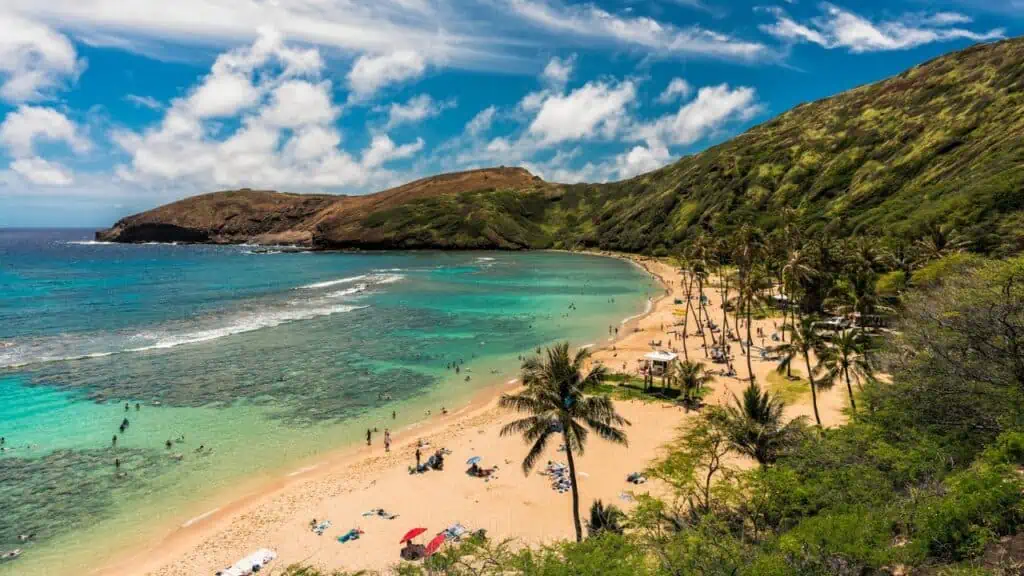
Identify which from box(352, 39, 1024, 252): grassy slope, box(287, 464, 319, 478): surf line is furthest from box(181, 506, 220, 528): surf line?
box(352, 39, 1024, 252): grassy slope

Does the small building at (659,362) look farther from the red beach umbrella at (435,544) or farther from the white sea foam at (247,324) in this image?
the white sea foam at (247,324)

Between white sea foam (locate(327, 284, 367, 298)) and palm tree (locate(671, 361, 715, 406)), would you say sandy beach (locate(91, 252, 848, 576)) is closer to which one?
palm tree (locate(671, 361, 715, 406))

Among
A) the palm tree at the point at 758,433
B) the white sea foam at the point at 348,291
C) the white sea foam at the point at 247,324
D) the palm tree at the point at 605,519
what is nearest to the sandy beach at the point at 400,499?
the palm tree at the point at 605,519

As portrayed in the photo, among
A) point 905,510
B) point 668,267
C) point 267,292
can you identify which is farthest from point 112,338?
point 668,267

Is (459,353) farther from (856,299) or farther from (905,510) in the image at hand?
(905,510)

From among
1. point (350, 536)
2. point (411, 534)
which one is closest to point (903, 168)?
point (411, 534)

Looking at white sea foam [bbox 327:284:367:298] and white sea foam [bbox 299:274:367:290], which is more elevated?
white sea foam [bbox 299:274:367:290]
